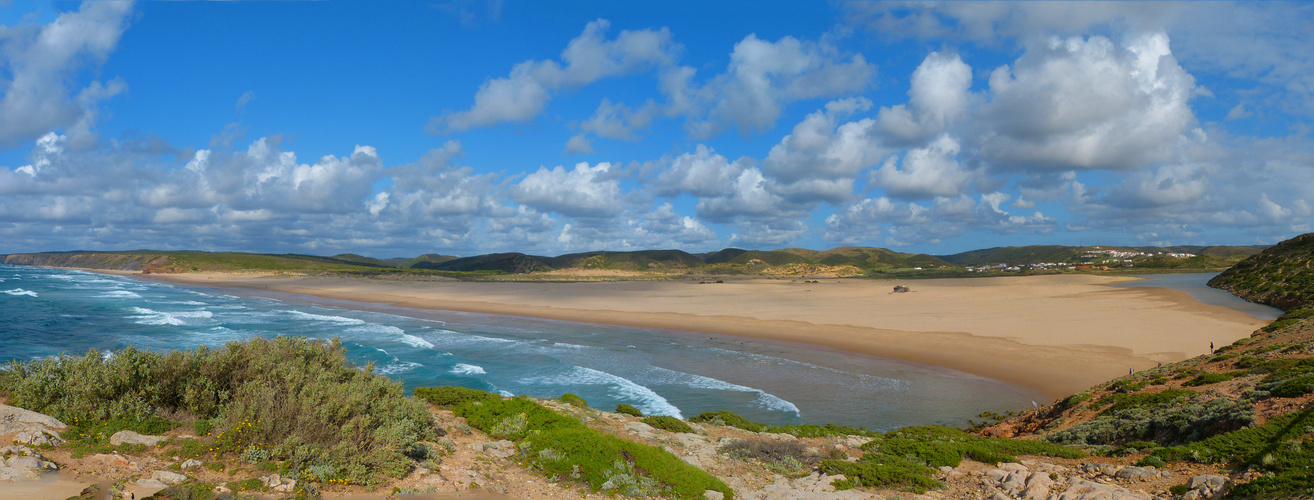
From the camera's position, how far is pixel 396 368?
2161 cm

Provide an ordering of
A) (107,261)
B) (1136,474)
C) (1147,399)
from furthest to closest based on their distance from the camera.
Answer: (107,261)
(1147,399)
(1136,474)

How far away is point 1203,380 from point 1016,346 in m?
13.3

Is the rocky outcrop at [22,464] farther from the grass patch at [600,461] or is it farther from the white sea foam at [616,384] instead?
the white sea foam at [616,384]

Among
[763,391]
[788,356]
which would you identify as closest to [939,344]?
[788,356]

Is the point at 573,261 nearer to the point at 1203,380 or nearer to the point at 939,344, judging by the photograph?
the point at 939,344

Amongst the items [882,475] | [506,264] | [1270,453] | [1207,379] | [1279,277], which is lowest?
[882,475]

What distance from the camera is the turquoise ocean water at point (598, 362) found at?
1755 cm

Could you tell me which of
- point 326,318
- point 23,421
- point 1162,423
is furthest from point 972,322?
point 326,318

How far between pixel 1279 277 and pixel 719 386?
54296mm

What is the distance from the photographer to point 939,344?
27.7 meters

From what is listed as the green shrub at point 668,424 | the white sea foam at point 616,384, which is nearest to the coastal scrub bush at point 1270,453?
the green shrub at point 668,424

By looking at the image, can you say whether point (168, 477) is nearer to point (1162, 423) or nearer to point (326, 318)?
point (1162, 423)

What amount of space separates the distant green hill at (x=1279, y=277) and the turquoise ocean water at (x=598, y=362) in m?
32.2

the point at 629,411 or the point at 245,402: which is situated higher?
the point at 245,402
